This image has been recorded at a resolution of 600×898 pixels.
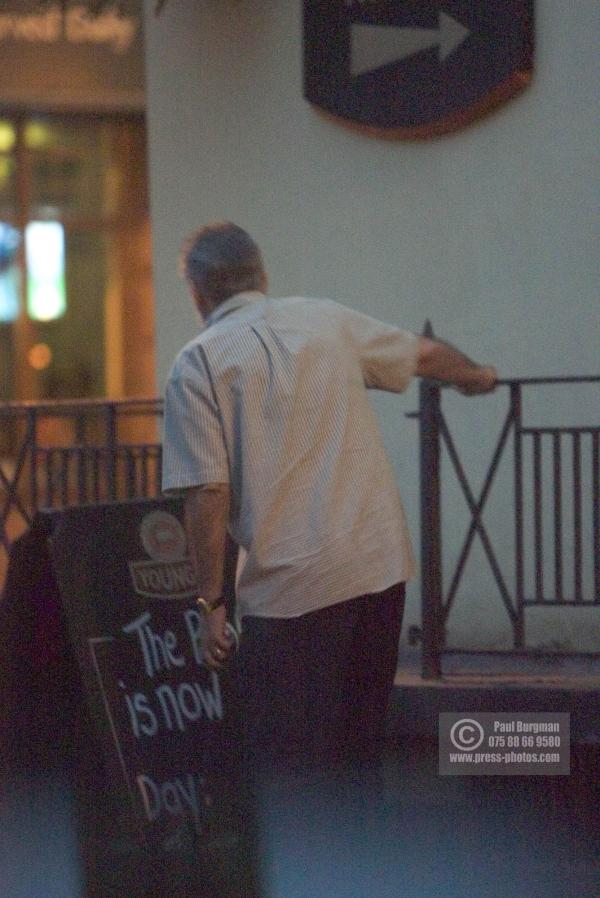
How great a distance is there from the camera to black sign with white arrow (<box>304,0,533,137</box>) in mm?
6301

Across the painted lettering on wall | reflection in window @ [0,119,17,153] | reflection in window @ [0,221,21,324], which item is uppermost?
the painted lettering on wall

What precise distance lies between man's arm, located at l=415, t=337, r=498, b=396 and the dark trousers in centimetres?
56

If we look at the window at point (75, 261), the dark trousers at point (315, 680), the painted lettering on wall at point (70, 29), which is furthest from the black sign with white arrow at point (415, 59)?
the window at point (75, 261)

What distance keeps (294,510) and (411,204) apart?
3596 mm

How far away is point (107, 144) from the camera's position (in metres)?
12.0

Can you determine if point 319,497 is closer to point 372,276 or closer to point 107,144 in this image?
point 372,276

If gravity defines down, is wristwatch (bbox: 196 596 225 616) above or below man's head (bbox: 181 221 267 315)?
below

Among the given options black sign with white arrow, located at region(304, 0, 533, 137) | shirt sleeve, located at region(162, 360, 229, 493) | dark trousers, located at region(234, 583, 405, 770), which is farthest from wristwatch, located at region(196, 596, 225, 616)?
black sign with white arrow, located at region(304, 0, 533, 137)

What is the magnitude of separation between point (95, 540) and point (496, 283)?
111 inches

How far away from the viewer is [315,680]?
3.46m

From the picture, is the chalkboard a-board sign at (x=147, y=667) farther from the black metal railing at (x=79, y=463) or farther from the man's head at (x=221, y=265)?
the black metal railing at (x=79, y=463)

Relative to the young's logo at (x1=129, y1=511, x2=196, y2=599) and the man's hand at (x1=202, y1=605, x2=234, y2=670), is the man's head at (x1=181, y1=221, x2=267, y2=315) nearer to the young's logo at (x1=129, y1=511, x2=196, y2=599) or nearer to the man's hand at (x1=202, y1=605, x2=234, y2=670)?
the man's hand at (x1=202, y1=605, x2=234, y2=670)

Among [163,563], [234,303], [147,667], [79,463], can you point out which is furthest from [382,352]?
[79,463]

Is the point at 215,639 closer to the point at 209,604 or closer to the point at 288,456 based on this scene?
the point at 209,604
